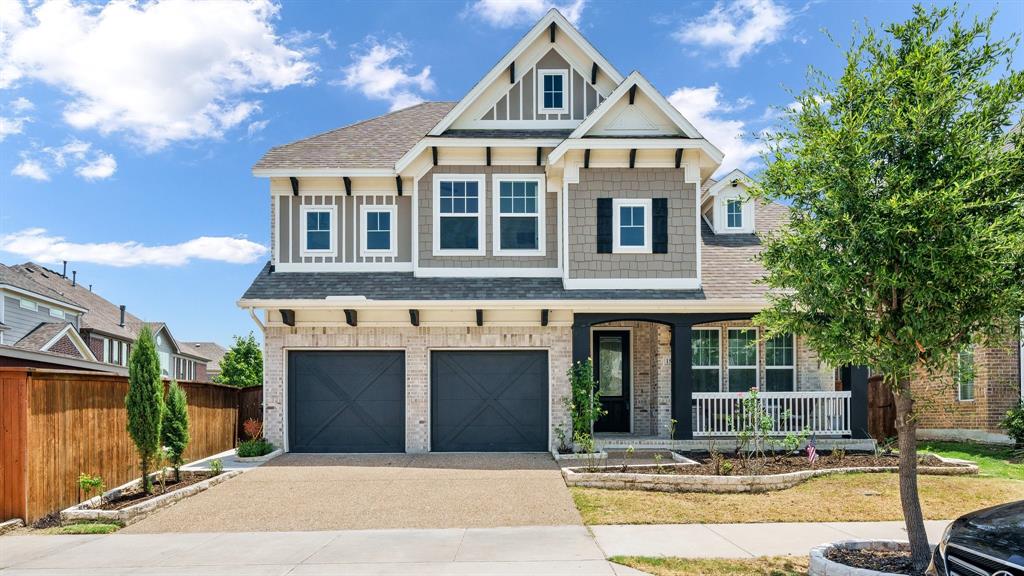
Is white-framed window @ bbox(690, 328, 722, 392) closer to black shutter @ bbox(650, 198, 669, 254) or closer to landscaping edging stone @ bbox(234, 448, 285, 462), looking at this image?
black shutter @ bbox(650, 198, 669, 254)

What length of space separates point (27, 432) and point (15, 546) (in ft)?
4.83

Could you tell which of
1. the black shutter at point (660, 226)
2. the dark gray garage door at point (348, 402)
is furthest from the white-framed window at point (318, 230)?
the black shutter at point (660, 226)

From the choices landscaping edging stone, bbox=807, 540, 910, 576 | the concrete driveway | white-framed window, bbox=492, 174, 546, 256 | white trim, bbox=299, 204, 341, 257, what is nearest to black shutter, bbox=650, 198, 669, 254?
white-framed window, bbox=492, 174, 546, 256

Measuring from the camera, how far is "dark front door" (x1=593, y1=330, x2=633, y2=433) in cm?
1653

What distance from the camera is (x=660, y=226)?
15.2 metres

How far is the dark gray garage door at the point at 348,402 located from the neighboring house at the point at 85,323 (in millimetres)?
9594

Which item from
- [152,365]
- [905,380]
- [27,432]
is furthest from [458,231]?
[905,380]

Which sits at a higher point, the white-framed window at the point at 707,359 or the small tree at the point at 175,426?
the white-framed window at the point at 707,359

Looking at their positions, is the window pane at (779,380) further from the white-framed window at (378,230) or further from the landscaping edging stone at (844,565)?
the white-framed window at (378,230)

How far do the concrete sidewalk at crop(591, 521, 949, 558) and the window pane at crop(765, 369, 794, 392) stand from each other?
6.69 metres

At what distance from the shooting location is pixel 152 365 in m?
11.0

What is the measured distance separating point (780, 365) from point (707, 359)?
61.0 inches

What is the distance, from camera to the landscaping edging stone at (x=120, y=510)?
31.4ft

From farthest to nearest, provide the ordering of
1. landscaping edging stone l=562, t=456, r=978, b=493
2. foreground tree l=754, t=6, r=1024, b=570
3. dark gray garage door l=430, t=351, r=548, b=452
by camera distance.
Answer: dark gray garage door l=430, t=351, r=548, b=452
landscaping edging stone l=562, t=456, r=978, b=493
foreground tree l=754, t=6, r=1024, b=570
